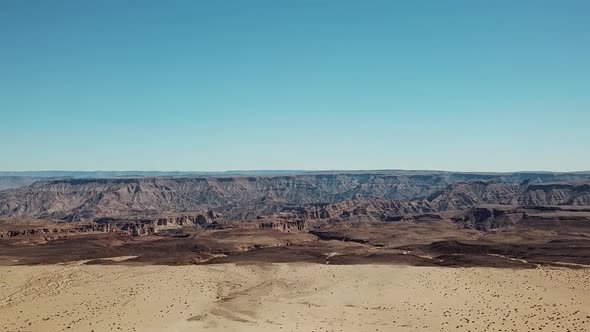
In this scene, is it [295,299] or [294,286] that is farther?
[294,286]

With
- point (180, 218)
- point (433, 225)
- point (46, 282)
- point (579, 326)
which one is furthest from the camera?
point (180, 218)

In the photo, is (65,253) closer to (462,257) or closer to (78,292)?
(78,292)

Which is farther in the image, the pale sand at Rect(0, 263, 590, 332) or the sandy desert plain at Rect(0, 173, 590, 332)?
the sandy desert plain at Rect(0, 173, 590, 332)

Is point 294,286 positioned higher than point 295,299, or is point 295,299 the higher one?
point 295,299

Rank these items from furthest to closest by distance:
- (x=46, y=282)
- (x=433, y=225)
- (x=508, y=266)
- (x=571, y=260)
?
1. (x=433, y=225)
2. (x=571, y=260)
3. (x=508, y=266)
4. (x=46, y=282)

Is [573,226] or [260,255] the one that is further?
[573,226]

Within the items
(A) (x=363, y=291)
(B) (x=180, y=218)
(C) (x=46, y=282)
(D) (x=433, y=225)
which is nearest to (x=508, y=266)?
(A) (x=363, y=291)

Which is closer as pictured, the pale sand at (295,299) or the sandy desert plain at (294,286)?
the pale sand at (295,299)

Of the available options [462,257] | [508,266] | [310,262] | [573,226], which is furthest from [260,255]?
[573,226]
